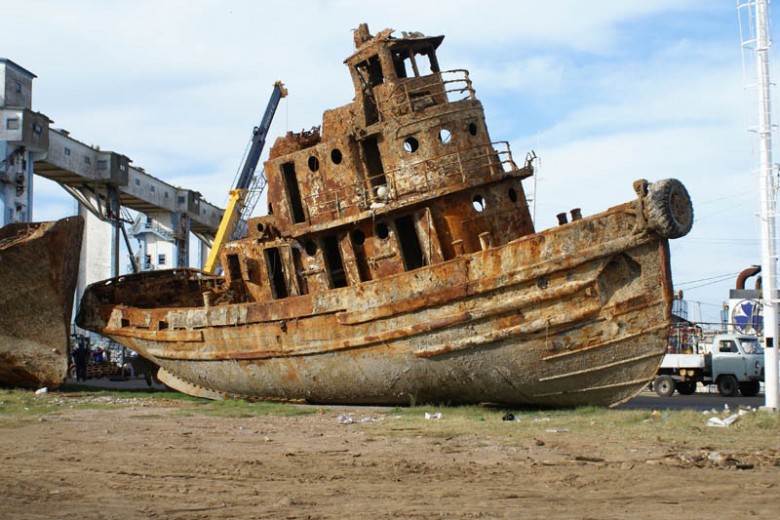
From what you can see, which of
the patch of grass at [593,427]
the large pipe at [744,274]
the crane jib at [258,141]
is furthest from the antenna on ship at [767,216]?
the crane jib at [258,141]

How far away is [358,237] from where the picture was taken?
16281 mm

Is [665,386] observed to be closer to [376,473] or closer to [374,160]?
[374,160]

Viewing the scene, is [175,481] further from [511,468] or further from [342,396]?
[342,396]

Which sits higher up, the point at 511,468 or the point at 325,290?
the point at 325,290

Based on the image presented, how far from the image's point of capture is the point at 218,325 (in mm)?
17328

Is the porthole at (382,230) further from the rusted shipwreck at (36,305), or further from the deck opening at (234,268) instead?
the rusted shipwreck at (36,305)

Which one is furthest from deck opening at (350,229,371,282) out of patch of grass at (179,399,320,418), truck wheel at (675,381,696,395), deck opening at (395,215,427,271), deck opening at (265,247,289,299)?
truck wheel at (675,381,696,395)

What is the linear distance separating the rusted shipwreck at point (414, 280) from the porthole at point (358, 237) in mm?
25

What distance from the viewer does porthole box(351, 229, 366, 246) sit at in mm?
16219

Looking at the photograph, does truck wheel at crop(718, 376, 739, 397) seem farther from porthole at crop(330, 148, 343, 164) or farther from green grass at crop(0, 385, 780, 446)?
porthole at crop(330, 148, 343, 164)

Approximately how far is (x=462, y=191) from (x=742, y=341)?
1136 cm

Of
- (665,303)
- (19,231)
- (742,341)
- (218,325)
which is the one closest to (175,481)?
(665,303)

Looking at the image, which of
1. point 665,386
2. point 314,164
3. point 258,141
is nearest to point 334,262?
point 314,164

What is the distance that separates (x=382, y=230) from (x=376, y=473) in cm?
827
